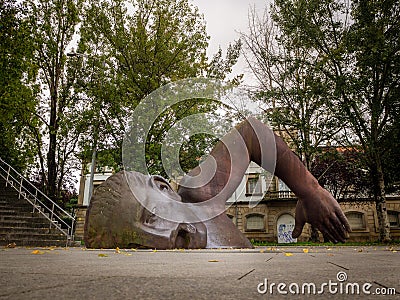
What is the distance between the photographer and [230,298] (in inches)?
38.3

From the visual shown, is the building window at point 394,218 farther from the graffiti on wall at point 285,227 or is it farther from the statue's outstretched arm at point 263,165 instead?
the statue's outstretched arm at point 263,165

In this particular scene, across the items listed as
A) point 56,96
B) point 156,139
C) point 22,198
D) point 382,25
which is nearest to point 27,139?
point 56,96

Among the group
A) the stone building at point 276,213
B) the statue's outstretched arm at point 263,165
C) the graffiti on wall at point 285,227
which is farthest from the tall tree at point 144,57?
the graffiti on wall at point 285,227

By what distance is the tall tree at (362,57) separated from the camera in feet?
47.4

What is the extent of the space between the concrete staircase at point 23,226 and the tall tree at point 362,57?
11.8 m

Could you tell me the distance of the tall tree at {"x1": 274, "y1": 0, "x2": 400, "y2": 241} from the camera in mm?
14445

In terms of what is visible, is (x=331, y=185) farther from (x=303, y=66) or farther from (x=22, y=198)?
(x=22, y=198)

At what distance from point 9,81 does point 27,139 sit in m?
5.85

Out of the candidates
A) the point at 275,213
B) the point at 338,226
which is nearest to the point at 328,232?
the point at 338,226

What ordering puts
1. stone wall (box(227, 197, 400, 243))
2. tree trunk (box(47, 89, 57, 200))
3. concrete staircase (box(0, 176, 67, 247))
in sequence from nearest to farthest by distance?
concrete staircase (box(0, 176, 67, 247)) → tree trunk (box(47, 89, 57, 200)) → stone wall (box(227, 197, 400, 243))

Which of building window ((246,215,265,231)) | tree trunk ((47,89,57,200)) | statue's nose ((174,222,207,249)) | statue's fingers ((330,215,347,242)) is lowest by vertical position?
statue's nose ((174,222,207,249))

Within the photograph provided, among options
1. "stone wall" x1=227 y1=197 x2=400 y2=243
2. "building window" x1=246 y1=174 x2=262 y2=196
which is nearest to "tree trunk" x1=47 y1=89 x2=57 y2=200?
"stone wall" x1=227 y1=197 x2=400 y2=243

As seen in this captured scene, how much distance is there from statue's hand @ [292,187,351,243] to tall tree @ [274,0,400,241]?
777 cm

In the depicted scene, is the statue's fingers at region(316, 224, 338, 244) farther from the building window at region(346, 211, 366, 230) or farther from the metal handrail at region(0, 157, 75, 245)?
the building window at region(346, 211, 366, 230)
